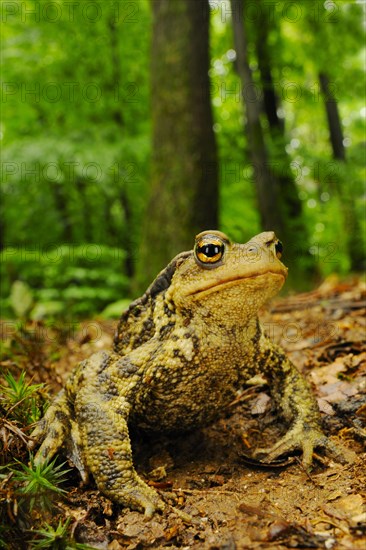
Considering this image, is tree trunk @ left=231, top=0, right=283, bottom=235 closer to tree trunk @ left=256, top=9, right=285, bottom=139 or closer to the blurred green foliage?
the blurred green foliage

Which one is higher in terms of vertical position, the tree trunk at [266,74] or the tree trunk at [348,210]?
the tree trunk at [266,74]

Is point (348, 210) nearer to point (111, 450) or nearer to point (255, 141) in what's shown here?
point (255, 141)

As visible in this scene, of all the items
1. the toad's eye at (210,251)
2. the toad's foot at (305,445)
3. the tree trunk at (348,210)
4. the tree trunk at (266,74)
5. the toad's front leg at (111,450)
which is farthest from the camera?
the tree trunk at (266,74)

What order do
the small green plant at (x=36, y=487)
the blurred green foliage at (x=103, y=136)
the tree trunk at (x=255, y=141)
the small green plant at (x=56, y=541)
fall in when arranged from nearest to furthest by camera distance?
the small green plant at (x=56, y=541) → the small green plant at (x=36, y=487) → the tree trunk at (x=255, y=141) → the blurred green foliage at (x=103, y=136)

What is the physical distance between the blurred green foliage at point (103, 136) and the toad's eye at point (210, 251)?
5.42 meters

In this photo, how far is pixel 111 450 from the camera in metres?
2.22

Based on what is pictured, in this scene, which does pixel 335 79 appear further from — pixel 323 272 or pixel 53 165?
pixel 53 165

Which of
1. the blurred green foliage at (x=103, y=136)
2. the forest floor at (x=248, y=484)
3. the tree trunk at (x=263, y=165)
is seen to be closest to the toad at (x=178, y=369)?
the forest floor at (x=248, y=484)

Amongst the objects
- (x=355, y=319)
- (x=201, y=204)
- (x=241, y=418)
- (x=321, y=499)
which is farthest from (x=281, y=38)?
(x=321, y=499)

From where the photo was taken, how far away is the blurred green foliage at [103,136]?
859 cm

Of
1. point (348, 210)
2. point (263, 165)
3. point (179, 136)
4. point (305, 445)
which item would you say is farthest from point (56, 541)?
point (348, 210)

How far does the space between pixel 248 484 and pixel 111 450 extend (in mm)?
734

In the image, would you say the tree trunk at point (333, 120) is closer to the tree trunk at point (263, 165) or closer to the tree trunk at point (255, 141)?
the tree trunk at point (263, 165)

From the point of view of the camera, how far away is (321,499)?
2111 mm
